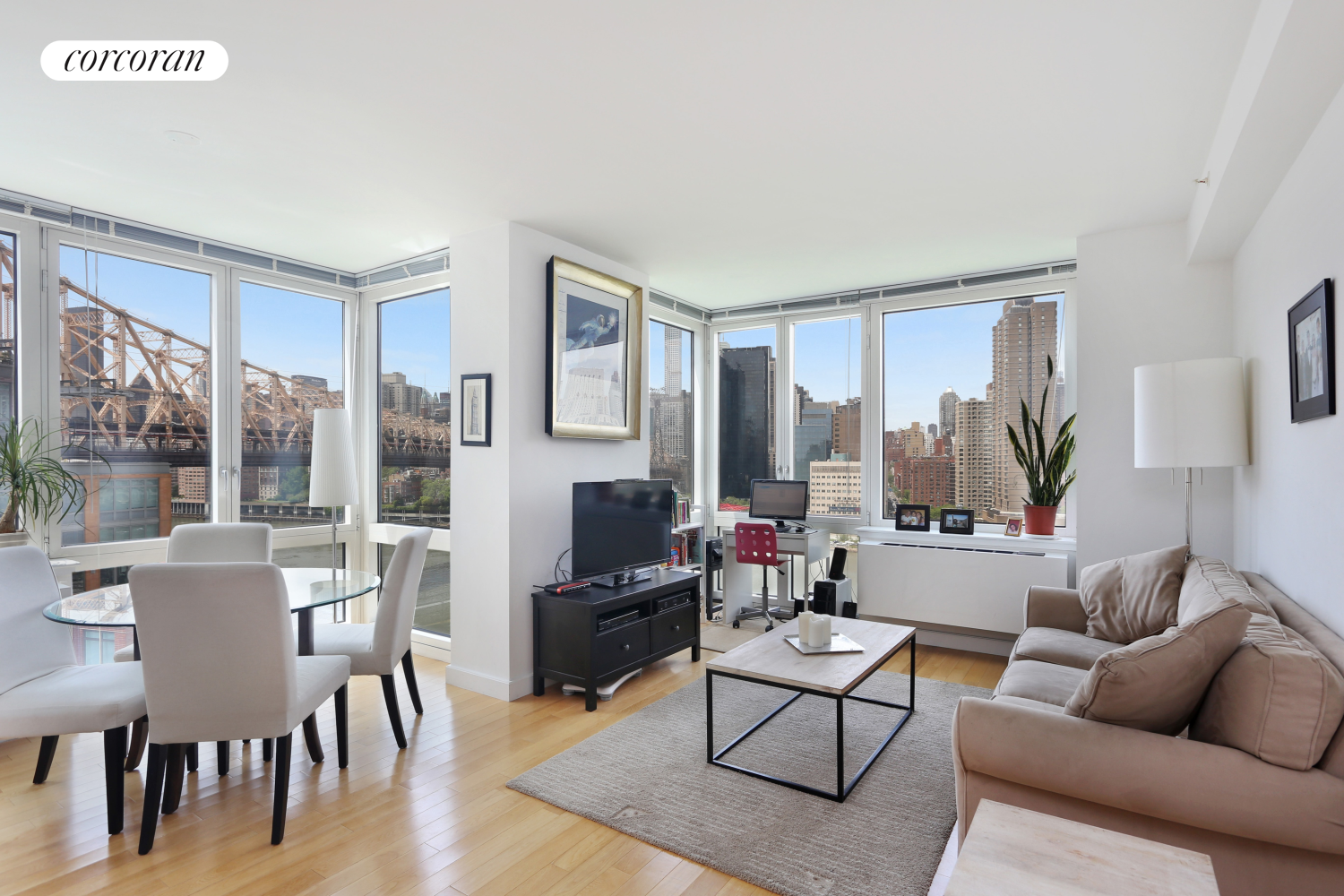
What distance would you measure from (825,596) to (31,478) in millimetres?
4660

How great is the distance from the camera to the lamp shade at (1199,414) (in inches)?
117

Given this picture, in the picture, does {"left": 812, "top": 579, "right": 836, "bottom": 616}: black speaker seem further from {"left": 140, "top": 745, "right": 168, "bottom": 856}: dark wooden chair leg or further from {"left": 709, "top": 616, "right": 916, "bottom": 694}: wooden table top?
{"left": 140, "top": 745, "right": 168, "bottom": 856}: dark wooden chair leg

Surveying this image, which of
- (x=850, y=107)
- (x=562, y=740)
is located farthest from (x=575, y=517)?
(x=850, y=107)

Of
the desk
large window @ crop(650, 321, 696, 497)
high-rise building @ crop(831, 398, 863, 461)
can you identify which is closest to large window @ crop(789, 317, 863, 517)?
high-rise building @ crop(831, 398, 863, 461)

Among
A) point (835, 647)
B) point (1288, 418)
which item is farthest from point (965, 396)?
point (835, 647)

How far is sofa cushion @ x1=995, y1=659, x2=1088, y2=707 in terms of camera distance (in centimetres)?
248

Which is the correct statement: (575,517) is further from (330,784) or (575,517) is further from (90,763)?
(90,763)

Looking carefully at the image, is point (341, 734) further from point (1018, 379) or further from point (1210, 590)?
point (1018, 379)

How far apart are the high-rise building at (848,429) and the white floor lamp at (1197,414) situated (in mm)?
2514

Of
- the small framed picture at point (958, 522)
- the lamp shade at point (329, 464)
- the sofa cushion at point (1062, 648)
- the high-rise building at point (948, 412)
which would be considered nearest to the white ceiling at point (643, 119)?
the lamp shade at point (329, 464)

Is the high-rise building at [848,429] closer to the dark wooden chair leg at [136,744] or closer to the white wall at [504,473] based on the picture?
the white wall at [504,473]

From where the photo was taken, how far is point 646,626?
4078mm

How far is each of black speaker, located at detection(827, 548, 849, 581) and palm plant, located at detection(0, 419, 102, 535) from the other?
468 centimetres

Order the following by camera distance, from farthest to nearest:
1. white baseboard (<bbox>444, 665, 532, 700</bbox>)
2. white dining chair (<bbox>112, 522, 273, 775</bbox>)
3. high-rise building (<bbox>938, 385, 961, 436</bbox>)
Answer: high-rise building (<bbox>938, 385, 961, 436</bbox>)
white baseboard (<bbox>444, 665, 532, 700</bbox>)
white dining chair (<bbox>112, 522, 273, 775</bbox>)
